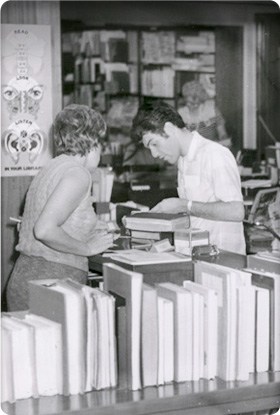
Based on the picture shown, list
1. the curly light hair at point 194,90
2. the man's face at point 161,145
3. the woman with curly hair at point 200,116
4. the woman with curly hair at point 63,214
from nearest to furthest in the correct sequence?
1. the woman with curly hair at point 63,214
2. the man's face at point 161,145
3. the woman with curly hair at point 200,116
4. the curly light hair at point 194,90

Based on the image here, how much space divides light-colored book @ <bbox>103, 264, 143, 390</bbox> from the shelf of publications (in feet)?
0.19

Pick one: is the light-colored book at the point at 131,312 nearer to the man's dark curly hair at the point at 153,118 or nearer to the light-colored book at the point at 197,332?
the light-colored book at the point at 197,332

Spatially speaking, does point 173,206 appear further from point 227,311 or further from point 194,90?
point 194,90

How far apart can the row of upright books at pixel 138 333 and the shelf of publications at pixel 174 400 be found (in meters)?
0.03

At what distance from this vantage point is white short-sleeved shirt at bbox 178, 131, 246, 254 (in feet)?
10.8

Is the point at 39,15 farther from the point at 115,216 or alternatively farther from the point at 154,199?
the point at 154,199

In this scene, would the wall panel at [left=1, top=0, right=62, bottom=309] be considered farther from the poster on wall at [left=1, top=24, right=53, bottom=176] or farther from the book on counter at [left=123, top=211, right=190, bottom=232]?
the book on counter at [left=123, top=211, right=190, bottom=232]

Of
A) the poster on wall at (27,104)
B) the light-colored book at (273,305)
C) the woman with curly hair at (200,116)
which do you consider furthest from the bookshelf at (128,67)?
the light-colored book at (273,305)

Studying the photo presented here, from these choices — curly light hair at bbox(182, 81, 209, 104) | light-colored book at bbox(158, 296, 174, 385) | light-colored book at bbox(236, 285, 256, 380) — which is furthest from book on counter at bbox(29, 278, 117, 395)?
curly light hair at bbox(182, 81, 209, 104)

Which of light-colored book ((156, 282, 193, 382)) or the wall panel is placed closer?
light-colored book ((156, 282, 193, 382))

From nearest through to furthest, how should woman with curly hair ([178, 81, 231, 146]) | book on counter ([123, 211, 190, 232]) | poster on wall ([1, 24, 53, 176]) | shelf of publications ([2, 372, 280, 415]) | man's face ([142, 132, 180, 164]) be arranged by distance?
shelf of publications ([2, 372, 280, 415]) < book on counter ([123, 211, 190, 232]) < man's face ([142, 132, 180, 164]) < poster on wall ([1, 24, 53, 176]) < woman with curly hair ([178, 81, 231, 146])

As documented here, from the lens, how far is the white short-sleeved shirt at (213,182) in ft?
10.8

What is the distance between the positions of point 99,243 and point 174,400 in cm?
82

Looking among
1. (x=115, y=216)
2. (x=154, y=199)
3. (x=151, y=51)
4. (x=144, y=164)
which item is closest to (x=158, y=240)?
(x=115, y=216)
